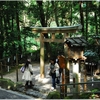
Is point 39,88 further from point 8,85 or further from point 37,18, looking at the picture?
point 37,18

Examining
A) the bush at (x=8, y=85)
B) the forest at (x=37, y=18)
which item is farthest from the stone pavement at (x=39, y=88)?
the forest at (x=37, y=18)

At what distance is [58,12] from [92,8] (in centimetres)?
432

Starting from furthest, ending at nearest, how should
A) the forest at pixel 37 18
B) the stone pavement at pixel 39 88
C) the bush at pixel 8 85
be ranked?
the forest at pixel 37 18, the bush at pixel 8 85, the stone pavement at pixel 39 88

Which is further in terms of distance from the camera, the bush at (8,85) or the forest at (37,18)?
the forest at (37,18)

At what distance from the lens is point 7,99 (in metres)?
9.54

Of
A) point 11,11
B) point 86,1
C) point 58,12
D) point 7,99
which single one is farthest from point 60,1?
point 7,99

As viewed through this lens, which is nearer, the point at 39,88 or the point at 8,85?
the point at 39,88

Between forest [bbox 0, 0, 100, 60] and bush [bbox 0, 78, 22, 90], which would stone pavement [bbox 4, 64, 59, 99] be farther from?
forest [bbox 0, 0, 100, 60]

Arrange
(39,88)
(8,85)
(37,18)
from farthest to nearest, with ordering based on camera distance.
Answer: (37,18) < (8,85) < (39,88)

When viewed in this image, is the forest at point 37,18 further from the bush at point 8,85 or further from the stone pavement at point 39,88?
the bush at point 8,85

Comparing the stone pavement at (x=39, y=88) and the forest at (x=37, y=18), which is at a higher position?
the forest at (x=37, y=18)

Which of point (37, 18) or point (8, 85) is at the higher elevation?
point (37, 18)

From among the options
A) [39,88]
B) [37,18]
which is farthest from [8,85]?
[37,18]

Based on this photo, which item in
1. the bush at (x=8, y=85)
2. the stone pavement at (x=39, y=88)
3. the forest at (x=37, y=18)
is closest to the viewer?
the stone pavement at (x=39, y=88)
